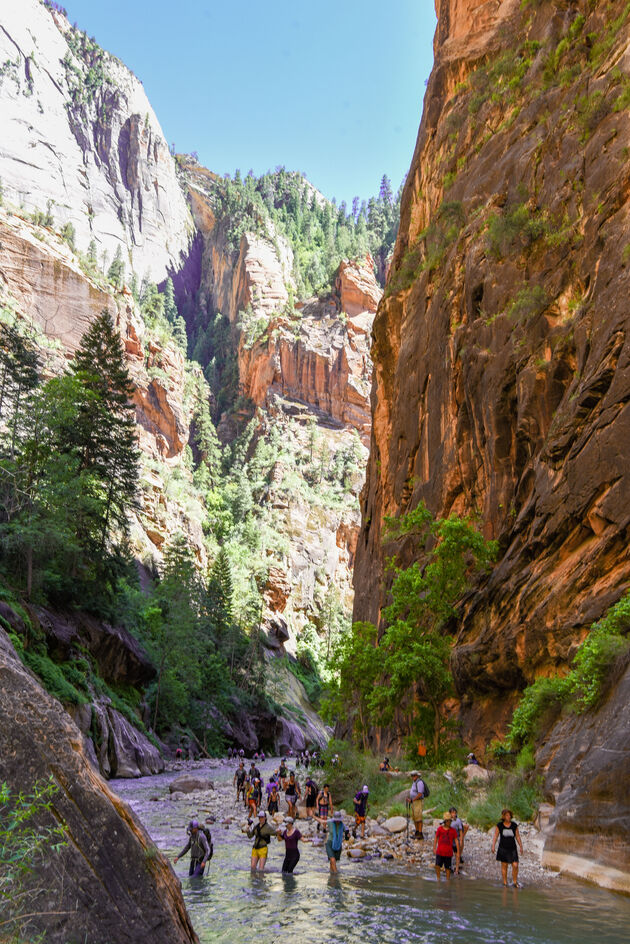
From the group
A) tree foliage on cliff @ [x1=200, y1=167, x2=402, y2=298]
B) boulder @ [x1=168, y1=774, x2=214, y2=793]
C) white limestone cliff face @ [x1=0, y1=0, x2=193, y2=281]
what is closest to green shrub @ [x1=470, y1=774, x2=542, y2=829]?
boulder @ [x1=168, y1=774, x2=214, y2=793]

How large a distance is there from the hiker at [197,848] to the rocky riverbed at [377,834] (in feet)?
12.6

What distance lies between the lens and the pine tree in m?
38.8

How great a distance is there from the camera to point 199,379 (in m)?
123

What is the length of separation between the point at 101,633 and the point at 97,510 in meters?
7.54

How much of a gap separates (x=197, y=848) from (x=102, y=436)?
31.1 metres

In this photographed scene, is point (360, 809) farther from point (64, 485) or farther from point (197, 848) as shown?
point (64, 485)

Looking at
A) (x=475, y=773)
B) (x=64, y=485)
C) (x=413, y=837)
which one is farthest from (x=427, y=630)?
(x=64, y=485)

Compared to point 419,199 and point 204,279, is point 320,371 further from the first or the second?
point 419,199

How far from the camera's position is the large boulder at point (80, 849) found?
4.93m

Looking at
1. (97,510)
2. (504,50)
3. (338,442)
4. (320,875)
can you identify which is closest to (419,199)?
(504,50)

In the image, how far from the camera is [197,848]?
503 inches

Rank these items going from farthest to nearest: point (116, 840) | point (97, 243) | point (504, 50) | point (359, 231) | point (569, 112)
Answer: point (359, 231), point (97, 243), point (504, 50), point (569, 112), point (116, 840)

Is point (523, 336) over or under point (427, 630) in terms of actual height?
over

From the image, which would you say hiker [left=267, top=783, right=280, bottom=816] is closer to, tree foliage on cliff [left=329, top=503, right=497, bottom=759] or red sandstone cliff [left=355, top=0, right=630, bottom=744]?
tree foliage on cliff [left=329, top=503, right=497, bottom=759]
